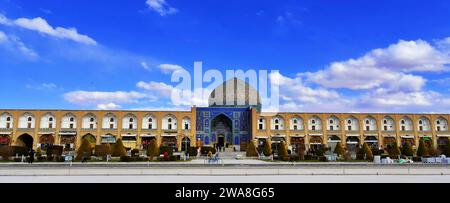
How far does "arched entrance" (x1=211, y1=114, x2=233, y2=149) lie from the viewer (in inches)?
2475

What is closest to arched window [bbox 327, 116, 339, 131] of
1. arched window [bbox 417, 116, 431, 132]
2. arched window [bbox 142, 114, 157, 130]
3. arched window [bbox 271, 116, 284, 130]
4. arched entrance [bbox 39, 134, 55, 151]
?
arched window [bbox 271, 116, 284, 130]

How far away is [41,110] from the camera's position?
59.4 m

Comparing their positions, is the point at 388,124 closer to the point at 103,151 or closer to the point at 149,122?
the point at 149,122

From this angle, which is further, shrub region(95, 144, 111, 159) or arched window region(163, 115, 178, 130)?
arched window region(163, 115, 178, 130)

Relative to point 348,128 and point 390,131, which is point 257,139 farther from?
point 390,131

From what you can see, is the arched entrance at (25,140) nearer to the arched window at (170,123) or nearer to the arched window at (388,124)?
the arched window at (170,123)

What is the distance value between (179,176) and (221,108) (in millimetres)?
45005

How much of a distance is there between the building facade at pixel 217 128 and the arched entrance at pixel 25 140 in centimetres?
5

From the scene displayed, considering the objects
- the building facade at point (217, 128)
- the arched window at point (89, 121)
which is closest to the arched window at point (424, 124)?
the building facade at point (217, 128)

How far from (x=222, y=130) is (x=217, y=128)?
826mm

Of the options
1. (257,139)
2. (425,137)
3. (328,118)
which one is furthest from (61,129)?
(425,137)

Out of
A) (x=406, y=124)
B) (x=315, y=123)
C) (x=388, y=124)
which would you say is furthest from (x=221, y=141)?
(x=406, y=124)

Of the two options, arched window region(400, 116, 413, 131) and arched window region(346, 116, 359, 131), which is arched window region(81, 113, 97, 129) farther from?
arched window region(400, 116, 413, 131)

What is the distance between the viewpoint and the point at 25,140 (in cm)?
5981
